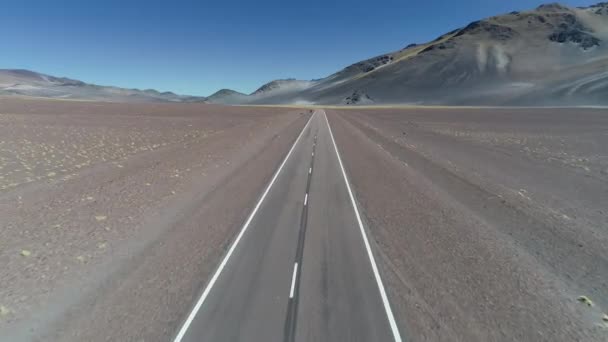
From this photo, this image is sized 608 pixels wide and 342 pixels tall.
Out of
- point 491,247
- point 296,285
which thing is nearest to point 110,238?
point 296,285

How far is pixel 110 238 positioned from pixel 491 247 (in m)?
9.79

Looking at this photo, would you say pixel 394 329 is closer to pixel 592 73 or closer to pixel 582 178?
pixel 582 178

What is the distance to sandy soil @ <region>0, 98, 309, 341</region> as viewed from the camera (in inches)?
228

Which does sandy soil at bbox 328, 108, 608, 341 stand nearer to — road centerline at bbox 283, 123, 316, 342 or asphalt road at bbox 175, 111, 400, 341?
asphalt road at bbox 175, 111, 400, 341

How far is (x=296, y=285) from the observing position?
6711 millimetres

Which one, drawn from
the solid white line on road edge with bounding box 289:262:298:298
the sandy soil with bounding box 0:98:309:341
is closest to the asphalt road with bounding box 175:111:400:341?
the solid white line on road edge with bounding box 289:262:298:298

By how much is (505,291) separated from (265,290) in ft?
15.5

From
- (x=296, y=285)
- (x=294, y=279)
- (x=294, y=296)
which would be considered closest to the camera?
(x=294, y=296)

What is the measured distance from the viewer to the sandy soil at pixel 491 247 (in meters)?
6.03

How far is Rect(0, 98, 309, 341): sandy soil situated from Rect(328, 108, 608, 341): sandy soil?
Answer: 4.18 meters

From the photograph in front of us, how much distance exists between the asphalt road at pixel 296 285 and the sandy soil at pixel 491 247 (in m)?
0.54

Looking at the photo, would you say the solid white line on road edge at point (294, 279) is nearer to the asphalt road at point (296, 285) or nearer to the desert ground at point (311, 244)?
the asphalt road at point (296, 285)

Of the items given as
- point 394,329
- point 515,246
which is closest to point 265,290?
point 394,329

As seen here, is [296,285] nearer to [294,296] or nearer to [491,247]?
[294,296]
